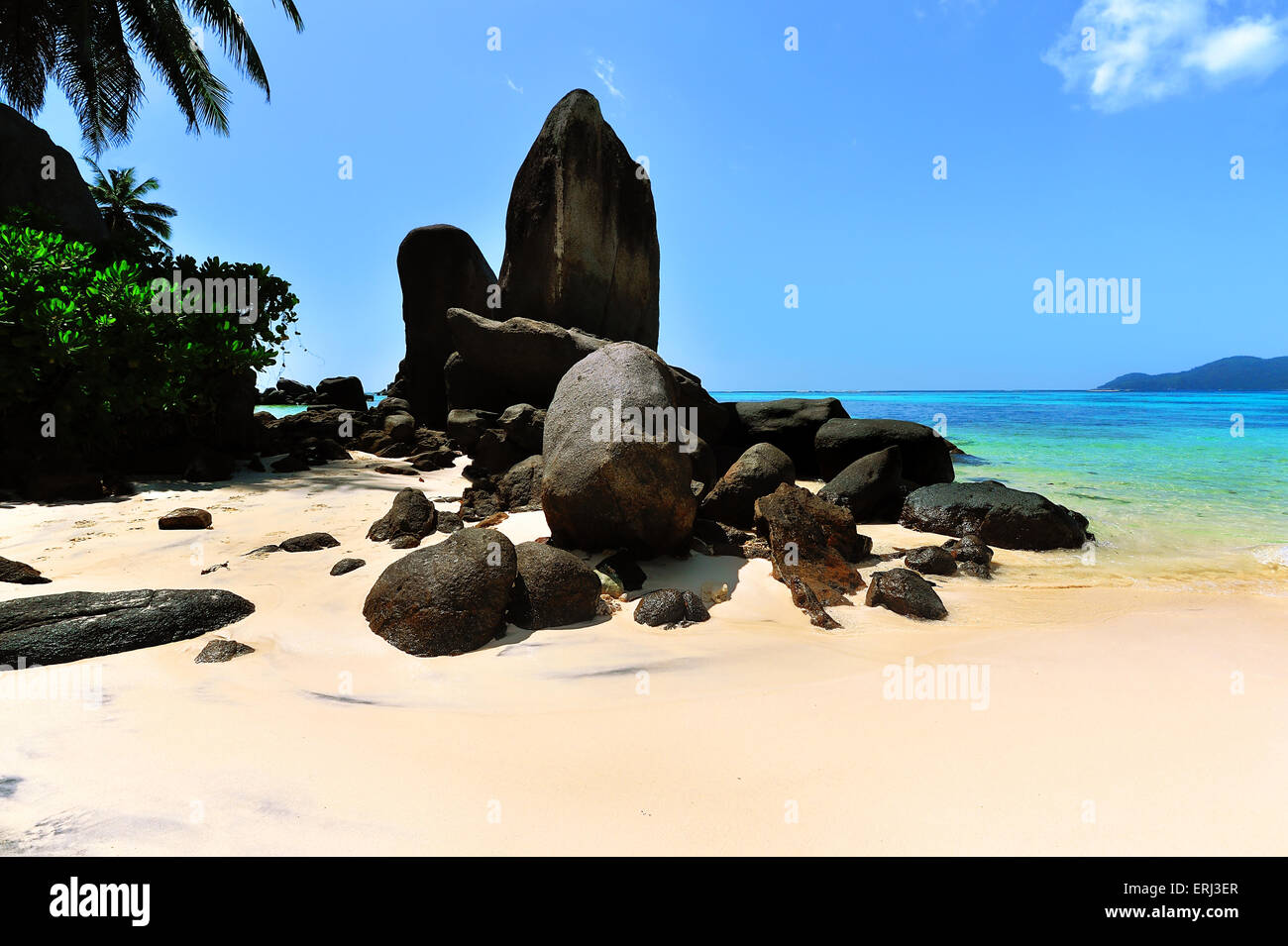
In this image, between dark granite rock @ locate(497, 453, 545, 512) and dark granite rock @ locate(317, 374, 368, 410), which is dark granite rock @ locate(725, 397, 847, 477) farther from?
dark granite rock @ locate(317, 374, 368, 410)

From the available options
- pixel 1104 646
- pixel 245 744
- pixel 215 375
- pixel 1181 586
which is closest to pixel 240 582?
pixel 245 744

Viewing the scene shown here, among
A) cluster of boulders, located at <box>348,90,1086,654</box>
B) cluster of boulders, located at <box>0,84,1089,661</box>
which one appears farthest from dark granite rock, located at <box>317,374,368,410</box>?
cluster of boulders, located at <box>348,90,1086,654</box>

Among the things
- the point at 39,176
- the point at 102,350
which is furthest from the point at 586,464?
the point at 39,176

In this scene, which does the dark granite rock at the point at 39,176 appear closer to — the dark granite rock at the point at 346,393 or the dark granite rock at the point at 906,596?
the dark granite rock at the point at 346,393

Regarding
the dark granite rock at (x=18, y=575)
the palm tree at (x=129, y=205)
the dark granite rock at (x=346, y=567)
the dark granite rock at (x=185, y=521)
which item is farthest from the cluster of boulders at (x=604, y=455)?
the palm tree at (x=129, y=205)

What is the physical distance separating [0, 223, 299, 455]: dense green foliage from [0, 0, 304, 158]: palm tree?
10203 millimetres

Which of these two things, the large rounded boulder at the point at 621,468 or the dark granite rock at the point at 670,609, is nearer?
the dark granite rock at the point at 670,609

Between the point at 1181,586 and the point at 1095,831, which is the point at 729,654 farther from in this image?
the point at 1181,586

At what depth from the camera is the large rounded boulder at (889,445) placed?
32.8 ft

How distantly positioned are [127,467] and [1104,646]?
10866mm

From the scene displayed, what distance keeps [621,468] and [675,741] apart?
2396 mm

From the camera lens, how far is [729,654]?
11.7 feet

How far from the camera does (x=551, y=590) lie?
404 cm

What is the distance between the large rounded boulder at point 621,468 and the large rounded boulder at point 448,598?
1.03 metres
